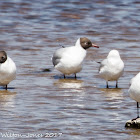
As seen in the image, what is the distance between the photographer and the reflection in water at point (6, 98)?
34.9ft

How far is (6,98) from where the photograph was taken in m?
11.2

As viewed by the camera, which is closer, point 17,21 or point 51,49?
point 51,49

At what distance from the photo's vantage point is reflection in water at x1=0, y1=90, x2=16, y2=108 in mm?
10625

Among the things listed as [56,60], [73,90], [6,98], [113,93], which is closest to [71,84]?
[73,90]

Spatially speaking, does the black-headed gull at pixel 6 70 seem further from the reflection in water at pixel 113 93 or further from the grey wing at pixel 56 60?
the grey wing at pixel 56 60

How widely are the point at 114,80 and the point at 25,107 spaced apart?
2447 mm

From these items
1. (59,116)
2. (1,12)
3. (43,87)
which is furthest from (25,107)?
(1,12)

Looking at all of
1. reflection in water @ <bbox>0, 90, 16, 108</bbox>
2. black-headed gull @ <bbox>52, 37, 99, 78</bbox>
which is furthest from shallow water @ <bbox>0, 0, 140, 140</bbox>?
black-headed gull @ <bbox>52, 37, 99, 78</bbox>

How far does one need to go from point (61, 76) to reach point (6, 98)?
8.87 ft

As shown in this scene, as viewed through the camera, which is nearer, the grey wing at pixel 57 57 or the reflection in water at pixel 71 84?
the reflection in water at pixel 71 84

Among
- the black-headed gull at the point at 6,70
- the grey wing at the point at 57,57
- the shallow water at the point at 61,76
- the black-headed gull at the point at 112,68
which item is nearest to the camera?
the shallow water at the point at 61,76

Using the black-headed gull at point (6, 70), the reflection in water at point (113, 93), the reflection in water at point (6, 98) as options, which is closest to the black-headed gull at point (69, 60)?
the reflection in water at point (113, 93)

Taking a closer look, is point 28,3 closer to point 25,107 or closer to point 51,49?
point 51,49

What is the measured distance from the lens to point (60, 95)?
11.4 metres
